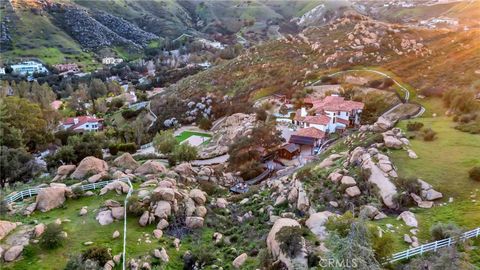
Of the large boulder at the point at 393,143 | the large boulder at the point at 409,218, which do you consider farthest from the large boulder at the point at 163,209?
the large boulder at the point at 393,143

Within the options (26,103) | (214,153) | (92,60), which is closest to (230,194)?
(214,153)

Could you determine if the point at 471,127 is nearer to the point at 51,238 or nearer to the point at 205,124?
the point at 51,238

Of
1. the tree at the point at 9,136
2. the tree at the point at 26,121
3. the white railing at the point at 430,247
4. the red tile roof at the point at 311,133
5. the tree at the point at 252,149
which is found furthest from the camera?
the tree at the point at 26,121

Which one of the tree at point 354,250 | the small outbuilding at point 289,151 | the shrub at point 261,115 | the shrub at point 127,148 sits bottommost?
the shrub at point 127,148

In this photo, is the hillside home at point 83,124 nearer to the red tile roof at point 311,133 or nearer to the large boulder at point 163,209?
the red tile roof at point 311,133

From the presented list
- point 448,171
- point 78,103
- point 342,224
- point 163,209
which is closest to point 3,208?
point 163,209

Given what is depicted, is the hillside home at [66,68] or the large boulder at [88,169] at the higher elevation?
the large boulder at [88,169]

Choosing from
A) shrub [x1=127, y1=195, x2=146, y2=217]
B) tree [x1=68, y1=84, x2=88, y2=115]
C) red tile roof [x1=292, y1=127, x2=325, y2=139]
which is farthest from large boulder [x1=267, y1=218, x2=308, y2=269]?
tree [x1=68, y1=84, x2=88, y2=115]
